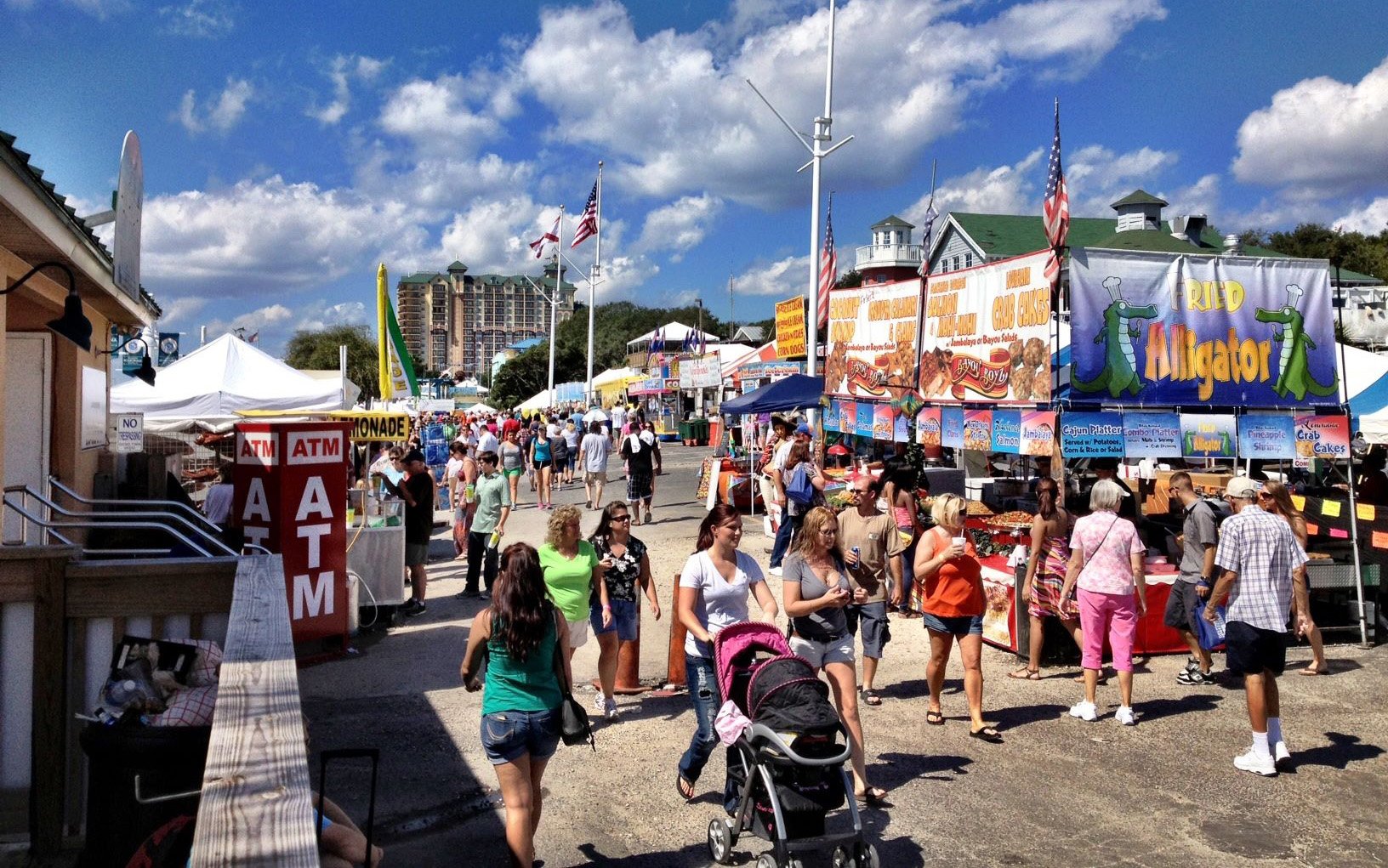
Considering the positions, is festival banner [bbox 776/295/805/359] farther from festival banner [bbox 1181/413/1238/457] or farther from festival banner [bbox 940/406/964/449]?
festival banner [bbox 1181/413/1238/457]

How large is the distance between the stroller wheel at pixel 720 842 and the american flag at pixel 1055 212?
7.09 meters

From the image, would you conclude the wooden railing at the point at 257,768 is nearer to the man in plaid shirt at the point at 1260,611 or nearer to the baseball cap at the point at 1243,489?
the man in plaid shirt at the point at 1260,611

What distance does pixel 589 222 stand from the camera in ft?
107

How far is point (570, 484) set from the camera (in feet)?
86.8

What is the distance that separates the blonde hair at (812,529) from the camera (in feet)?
19.1

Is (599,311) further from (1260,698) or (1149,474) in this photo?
(1260,698)

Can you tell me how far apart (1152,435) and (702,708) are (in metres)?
6.70

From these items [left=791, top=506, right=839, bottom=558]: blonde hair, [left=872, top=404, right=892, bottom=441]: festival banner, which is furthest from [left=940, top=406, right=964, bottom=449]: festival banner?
[left=791, top=506, right=839, bottom=558]: blonde hair

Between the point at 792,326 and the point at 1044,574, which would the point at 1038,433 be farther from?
the point at 792,326

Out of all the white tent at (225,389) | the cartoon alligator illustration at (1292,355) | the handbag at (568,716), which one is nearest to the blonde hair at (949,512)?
the handbag at (568,716)

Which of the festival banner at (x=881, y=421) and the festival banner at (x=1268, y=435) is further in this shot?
the festival banner at (x=881, y=421)

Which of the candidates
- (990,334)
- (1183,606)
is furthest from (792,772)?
(990,334)

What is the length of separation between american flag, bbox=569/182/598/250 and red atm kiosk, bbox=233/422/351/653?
24034mm

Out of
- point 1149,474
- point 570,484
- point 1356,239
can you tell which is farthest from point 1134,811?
point 1356,239
